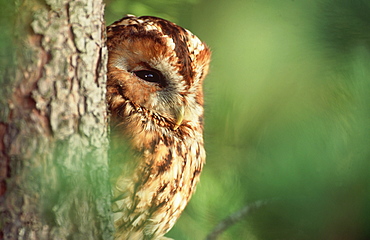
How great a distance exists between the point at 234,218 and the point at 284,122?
23 cm

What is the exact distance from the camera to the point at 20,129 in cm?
53

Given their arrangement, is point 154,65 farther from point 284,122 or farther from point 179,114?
point 284,122

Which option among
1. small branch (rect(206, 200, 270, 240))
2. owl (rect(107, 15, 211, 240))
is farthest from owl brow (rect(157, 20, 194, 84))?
small branch (rect(206, 200, 270, 240))

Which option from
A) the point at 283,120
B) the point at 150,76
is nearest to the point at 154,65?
the point at 150,76

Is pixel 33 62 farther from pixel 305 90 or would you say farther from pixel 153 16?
pixel 305 90

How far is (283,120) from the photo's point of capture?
0.91 metres

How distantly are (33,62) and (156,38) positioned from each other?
36cm

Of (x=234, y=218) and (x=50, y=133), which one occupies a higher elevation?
(x=50, y=133)

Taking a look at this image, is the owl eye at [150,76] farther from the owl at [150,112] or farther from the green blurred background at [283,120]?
the green blurred background at [283,120]

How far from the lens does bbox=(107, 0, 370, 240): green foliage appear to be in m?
0.86

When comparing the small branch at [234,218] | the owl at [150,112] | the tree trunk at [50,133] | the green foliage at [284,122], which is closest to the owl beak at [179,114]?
the owl at [150,112]

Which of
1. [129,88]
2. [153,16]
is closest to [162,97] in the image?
[129,88]

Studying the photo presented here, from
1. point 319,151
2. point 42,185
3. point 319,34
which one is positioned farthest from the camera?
point 319,151

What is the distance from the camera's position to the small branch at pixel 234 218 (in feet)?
2.84
